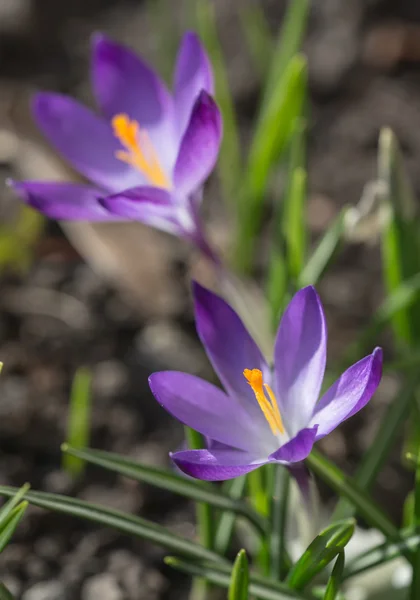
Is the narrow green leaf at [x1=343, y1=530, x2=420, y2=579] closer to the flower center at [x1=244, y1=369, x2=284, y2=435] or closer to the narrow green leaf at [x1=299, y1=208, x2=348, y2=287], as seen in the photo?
the flower center at [x1=244, y1=369, x2=284, y2=435]

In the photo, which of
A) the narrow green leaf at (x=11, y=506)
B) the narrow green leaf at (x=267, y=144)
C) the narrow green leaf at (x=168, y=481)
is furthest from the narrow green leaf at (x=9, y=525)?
the narrow green leaf at (x=267, y=144)

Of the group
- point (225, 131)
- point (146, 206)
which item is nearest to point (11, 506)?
point (146, 206)

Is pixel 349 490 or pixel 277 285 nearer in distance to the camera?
pixel 349 490

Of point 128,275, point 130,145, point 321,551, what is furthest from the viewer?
point 128,275

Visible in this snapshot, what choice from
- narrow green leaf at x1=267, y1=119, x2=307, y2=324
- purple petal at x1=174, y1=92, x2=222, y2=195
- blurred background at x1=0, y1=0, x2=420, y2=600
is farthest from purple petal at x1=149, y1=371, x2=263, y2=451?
blurred background at x1=0, y1=0, x2=420, y2=600

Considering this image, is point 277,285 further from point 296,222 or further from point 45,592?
point 45,592

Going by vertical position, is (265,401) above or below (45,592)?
above
